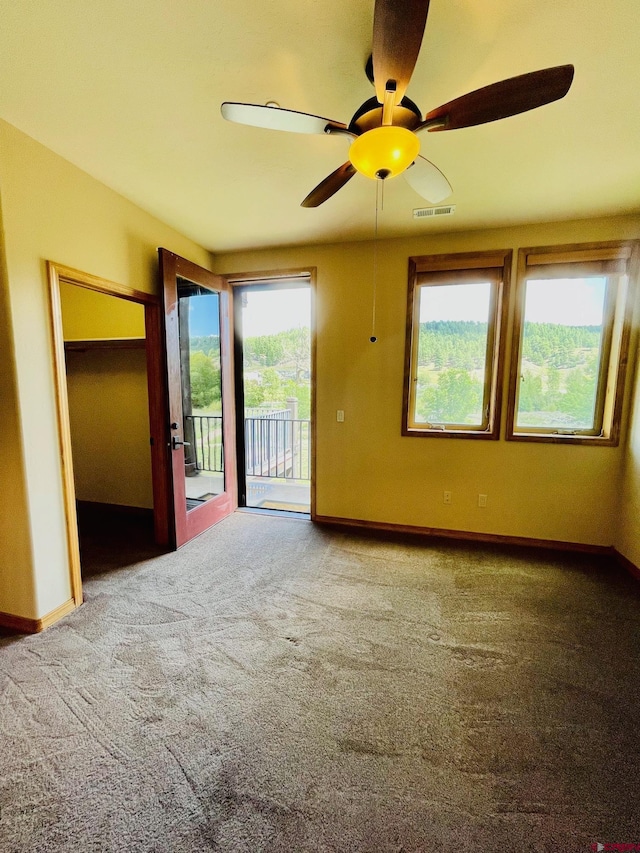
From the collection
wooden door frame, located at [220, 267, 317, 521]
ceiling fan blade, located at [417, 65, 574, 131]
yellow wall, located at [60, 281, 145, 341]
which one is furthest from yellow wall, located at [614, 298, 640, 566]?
yellow wall, located at [60, 281, 145, 341]

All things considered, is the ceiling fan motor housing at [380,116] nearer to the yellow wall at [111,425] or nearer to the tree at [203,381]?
the tree at [203,381]

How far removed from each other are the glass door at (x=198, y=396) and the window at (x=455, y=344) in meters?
1.84

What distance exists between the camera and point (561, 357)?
291 cm

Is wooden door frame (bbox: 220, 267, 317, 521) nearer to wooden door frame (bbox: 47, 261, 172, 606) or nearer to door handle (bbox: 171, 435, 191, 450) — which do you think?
wooden door frame (bbox: 47, 261, 172, 606)

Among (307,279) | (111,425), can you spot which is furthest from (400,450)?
(111,425)

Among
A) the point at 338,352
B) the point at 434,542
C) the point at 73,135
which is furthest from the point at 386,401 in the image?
the point at 73,135

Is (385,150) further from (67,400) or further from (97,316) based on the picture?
(97,316)

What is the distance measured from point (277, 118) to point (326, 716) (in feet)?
8.00

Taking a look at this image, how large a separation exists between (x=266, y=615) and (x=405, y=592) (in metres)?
0.96

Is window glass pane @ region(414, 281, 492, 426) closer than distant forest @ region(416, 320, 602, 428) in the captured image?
No

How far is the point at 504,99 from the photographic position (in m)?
1.20

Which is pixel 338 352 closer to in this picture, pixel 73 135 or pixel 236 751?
pixel 73 135

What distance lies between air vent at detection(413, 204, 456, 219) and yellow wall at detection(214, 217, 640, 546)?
0.40m

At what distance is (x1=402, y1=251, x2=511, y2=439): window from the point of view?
298 cm
